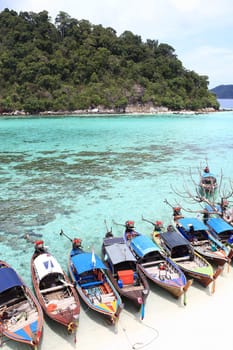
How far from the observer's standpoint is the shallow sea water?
1734 cm

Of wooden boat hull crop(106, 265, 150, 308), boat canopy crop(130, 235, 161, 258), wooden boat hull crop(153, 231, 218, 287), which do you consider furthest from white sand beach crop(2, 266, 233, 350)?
boat canopy crop(130, 235, 161, 258)

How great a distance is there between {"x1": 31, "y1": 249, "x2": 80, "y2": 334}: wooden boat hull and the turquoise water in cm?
196

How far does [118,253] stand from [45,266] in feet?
9.95

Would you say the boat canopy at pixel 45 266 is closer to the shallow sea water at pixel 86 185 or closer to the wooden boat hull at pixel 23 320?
the wooden boat hull at pixel 23 320

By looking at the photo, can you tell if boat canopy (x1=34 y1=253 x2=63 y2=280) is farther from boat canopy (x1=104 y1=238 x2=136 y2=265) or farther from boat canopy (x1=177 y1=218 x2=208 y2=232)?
boat canopy (x1=177 y1=218 x2=208 y2=232)

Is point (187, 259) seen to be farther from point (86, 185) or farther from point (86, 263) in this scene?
point (86, 185)

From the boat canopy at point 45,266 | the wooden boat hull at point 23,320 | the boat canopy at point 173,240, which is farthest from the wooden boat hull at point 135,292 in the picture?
the wooden boat hull at point 23,320

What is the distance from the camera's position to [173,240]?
13.3 metres

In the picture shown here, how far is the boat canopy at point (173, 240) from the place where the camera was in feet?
42.7

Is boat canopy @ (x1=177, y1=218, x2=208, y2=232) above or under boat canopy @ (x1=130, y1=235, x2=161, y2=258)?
above

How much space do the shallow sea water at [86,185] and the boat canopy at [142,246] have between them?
8.76 ft

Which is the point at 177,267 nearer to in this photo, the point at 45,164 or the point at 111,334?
the point at 111,334

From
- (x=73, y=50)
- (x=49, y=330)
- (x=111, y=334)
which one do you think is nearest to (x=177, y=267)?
(x=111, y=334)

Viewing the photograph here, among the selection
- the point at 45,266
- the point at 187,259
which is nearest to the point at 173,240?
the point at 187,259
